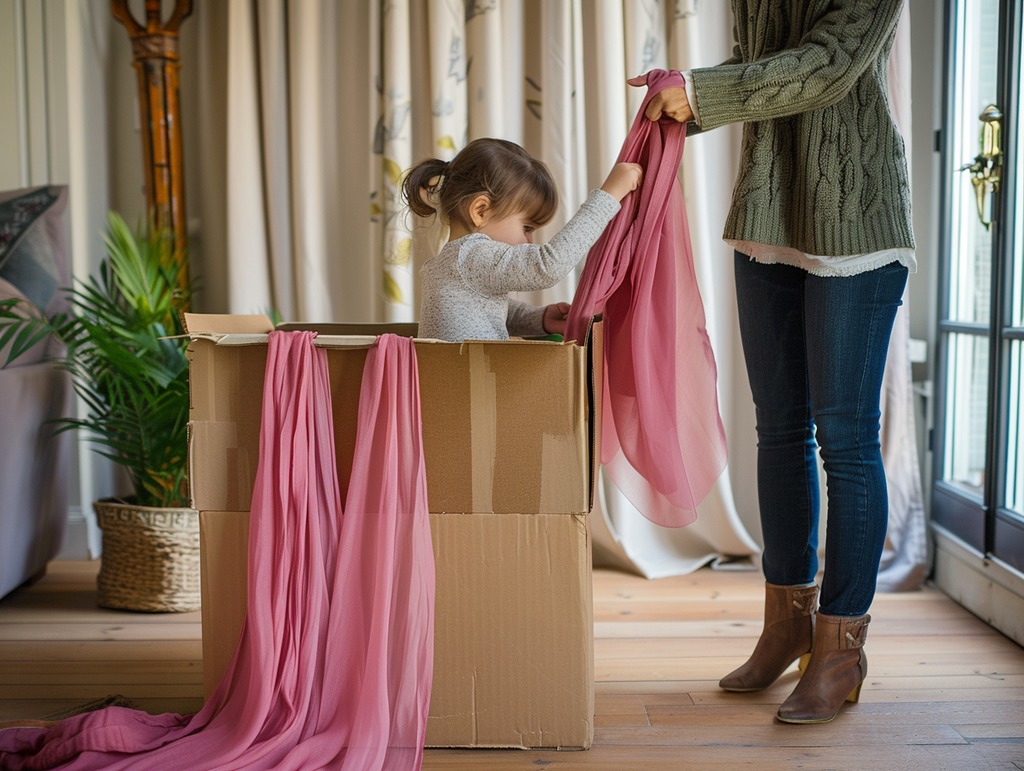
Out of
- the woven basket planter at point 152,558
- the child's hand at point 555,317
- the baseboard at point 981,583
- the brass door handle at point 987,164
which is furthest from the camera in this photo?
the woven basket planter at point 152,558

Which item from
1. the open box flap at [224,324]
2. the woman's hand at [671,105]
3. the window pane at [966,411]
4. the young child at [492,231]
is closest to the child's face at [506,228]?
the young child at [492,231]

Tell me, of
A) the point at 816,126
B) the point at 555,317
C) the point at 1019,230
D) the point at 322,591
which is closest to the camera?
the point at 322,591

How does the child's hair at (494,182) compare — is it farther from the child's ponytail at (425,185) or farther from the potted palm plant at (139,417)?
the potted palm plant at (139,417)

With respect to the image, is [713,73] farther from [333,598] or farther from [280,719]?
[280,719]

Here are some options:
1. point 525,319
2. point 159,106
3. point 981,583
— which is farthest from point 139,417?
point 981,583

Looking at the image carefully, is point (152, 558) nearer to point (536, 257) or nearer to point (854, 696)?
point (536, 257)

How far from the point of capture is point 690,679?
5.55 ft

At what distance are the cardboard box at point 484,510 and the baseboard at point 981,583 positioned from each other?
3.21 ft

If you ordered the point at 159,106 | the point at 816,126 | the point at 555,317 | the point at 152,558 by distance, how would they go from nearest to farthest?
the point at 816,126 → the point at 555,317 → the point at 152,558 → the point at 159,106

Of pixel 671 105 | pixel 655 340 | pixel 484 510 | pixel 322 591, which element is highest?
pixel 671 105

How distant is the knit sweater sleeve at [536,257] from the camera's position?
1397 millimetres

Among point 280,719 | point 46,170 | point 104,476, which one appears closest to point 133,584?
point 104,476

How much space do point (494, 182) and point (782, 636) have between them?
0.87 m

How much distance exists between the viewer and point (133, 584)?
2105 mm
